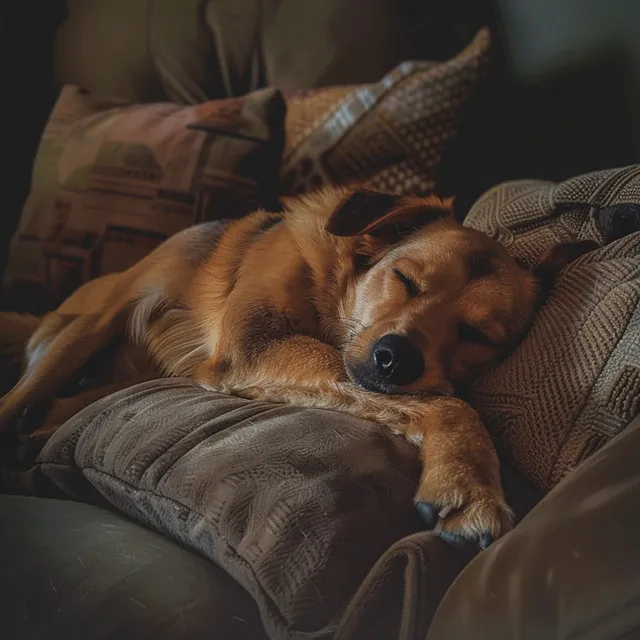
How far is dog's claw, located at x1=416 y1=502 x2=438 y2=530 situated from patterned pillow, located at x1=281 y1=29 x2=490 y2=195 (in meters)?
0.99

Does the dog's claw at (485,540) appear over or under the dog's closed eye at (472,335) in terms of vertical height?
under

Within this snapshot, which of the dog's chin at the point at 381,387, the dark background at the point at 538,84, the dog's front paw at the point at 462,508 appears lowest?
the dog's chin at the point at 381,387

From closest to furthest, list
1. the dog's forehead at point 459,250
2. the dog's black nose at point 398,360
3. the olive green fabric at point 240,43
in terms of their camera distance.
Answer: the dog's black nose at point 398,360
the dog's forehead at point 459,250
the olive green fabric at point 240,43

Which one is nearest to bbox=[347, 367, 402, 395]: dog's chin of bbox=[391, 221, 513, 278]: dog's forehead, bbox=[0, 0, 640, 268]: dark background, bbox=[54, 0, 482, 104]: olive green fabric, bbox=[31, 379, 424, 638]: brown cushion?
bbox=[31, 379, 424, 638]: brown cushion

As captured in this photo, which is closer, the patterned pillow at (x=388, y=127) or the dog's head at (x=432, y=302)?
the dog's head at (x=432, y=302)

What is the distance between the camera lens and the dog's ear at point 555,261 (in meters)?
1.18

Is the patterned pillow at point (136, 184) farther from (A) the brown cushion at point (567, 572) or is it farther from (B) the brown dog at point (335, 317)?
(A) the brown cushion at point (567, 572)

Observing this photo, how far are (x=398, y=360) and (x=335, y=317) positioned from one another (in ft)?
A: 0.87

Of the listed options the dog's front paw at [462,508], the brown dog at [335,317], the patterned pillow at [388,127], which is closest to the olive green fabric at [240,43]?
the patterned pillow at [388,127]

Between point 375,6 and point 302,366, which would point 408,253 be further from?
point 375,6

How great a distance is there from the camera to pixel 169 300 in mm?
1534

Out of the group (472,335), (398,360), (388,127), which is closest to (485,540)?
(398,360)

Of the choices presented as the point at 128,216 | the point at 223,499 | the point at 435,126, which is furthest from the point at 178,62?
the point at 223,499

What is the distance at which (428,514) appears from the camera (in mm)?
831
